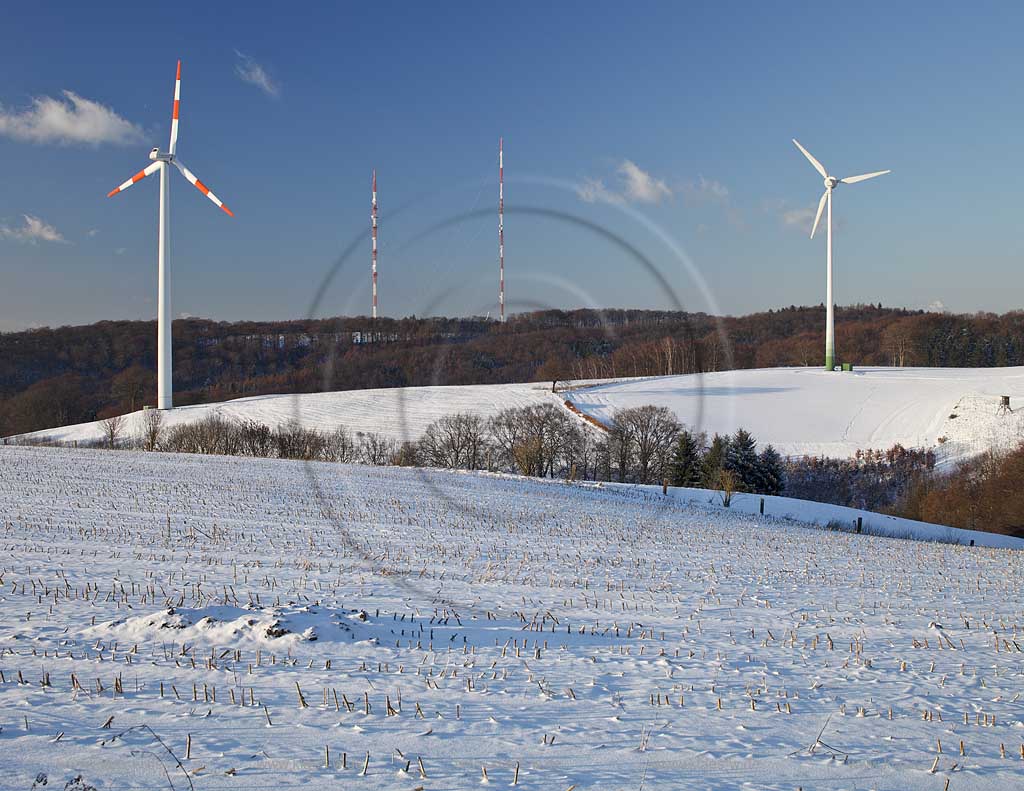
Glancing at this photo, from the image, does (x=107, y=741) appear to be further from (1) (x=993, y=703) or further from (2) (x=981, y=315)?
(2) (x=981, y=315)

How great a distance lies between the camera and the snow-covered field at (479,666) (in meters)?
7.13

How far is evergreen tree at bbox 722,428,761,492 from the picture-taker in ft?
205

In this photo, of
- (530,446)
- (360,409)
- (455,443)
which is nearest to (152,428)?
(360,409)

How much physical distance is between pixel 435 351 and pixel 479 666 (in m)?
6.17

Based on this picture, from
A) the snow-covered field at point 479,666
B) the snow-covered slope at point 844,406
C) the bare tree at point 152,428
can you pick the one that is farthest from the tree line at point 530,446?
the snow-covered field at point 479,666

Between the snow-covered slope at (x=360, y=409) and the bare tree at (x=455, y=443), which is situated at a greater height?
the snow-covered slope at (x=360, y=409)

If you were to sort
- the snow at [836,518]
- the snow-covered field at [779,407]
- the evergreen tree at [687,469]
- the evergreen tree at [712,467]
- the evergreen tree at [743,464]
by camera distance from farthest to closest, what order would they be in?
1. the snow-covered field at [779,407]
2. the evergreen tree at [743,464]
3. the evergreen tree at [687,469]
4. the evergreen tree at [712,467]
5. the snow at [836,518]

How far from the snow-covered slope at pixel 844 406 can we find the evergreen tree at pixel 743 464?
6.85 meters

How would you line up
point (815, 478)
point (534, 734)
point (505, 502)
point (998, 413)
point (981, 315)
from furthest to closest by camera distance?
point (981, 315)
point (998, 413)
point (815, 478)
point (505, 502)
point (534, 734)

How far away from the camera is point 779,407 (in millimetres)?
95375

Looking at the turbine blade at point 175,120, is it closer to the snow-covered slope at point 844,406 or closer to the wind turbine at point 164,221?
the wind turbine at point 164,221

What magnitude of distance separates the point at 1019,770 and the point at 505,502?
91.7 ft

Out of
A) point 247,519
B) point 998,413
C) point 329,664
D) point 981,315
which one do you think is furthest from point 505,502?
point 981,315

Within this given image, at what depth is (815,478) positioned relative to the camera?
7381cm
